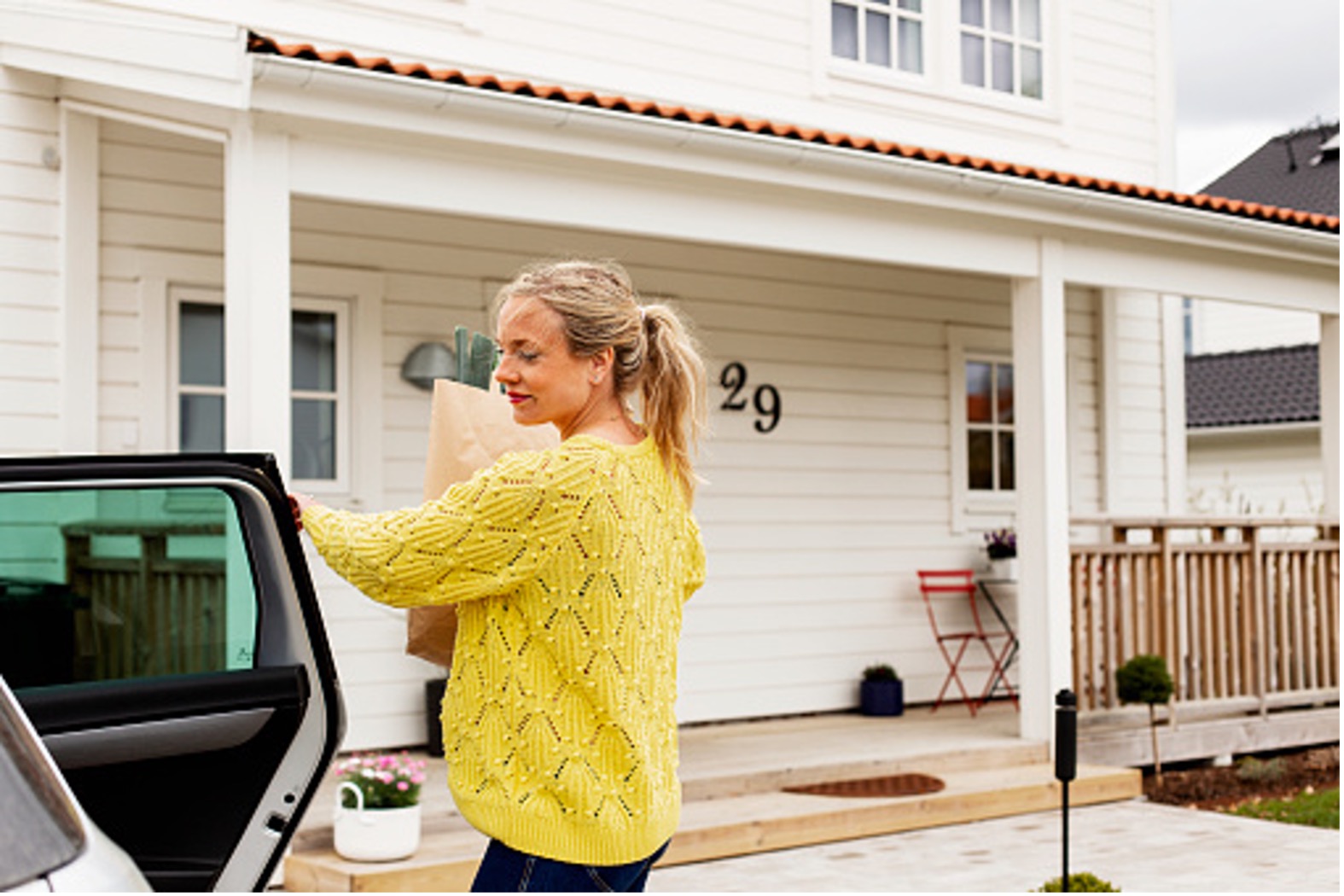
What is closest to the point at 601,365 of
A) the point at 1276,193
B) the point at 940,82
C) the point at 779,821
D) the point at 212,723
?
the point at 212,723

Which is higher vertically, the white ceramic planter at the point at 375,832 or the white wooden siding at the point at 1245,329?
the white wooden siding at the point at 1245,329

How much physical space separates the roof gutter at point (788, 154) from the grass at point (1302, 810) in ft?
10.4

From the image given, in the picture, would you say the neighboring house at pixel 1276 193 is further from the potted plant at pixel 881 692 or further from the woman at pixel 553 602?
the woman at pixel 553 602

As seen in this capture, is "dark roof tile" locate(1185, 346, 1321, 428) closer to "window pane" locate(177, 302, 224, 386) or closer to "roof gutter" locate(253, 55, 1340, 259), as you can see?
"roof gutter" locate(253, 55, 1340, 259)

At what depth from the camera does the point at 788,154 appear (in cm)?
747

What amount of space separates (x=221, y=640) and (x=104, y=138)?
2617mm

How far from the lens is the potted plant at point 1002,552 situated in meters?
10.5

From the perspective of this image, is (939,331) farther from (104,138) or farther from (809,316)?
(104,138)

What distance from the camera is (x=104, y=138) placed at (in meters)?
7.36

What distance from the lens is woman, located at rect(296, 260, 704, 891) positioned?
97.0 inches

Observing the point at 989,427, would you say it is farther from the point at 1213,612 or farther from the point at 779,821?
the point at 779,821

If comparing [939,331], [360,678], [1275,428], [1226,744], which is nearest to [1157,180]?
[939,331]

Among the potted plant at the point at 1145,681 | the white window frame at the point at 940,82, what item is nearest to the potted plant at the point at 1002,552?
the potted plant at the point at 1145,681

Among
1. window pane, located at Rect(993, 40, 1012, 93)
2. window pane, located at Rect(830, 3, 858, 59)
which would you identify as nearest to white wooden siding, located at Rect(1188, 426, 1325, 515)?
window pane, located at Rect(993, 40, 1012, 93)
